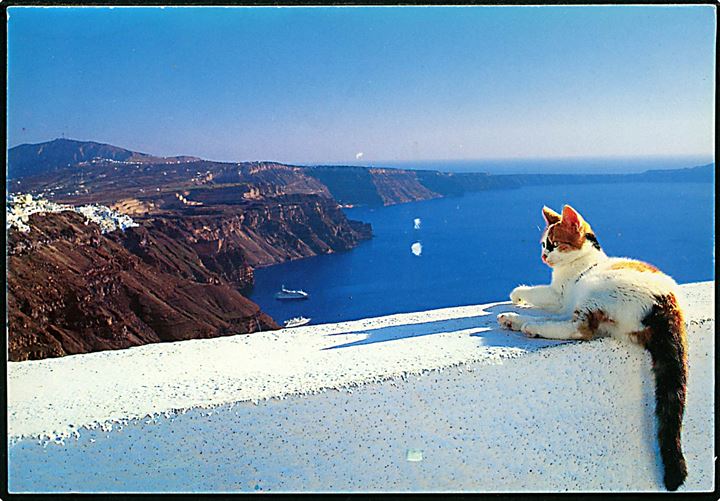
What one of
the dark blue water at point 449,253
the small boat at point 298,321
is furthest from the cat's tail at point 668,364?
the small boat at point 298,321

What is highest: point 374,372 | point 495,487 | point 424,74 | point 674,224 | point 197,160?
point 424,74

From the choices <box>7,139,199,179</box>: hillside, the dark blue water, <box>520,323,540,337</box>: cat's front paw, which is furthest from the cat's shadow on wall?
<box>7,139,199,179</box>: hillside

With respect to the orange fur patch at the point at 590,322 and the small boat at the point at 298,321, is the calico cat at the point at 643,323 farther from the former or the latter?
the small boat at the point at 298,321

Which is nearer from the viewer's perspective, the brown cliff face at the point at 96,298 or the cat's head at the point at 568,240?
the cat's head at the point at 568,240

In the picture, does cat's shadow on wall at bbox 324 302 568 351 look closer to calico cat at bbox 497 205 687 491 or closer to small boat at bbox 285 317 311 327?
calico cat at bbox 497 205 687 491

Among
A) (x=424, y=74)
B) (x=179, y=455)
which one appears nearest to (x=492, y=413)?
(x=179, y=455)

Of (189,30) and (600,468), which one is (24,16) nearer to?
(189,30)
